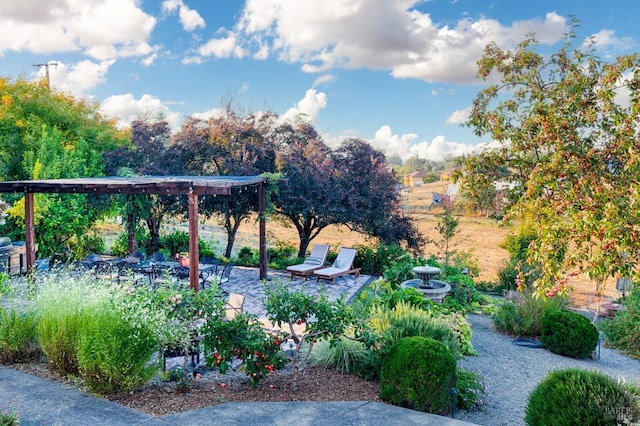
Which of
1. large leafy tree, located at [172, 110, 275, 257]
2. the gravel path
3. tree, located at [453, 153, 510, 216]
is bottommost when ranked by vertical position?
the gravel path

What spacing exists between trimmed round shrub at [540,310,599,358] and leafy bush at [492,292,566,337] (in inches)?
29.6

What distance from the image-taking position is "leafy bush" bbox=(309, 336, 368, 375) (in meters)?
5.48

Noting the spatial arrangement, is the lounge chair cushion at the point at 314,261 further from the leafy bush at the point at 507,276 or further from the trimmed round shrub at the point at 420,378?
the trimmed round shrub at the point at 420,378

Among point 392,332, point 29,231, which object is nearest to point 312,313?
point 392,332

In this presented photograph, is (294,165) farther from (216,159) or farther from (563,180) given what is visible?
(563,180)

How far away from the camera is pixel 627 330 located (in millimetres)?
8203

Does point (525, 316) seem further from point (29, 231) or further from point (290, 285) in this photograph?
point (29, 231)

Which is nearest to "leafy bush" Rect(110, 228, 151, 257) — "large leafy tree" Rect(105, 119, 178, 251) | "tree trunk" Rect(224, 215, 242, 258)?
"large leafy tree" Rect(105, 119, 178, 251)

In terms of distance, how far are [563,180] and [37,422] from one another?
5.05 m

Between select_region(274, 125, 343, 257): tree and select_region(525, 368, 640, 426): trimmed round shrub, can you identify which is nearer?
select_region(525, 368, 640, 426): trimmed round shrub

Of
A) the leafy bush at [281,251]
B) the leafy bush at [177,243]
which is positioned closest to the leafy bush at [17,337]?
the leafy bush at [281,251]

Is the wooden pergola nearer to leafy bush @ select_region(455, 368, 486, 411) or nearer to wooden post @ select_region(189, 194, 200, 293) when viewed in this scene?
wooden post @ select_region(189, 194, 200, 293)

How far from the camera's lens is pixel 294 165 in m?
13.7

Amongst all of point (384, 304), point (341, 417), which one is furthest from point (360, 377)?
point (384, 304)
